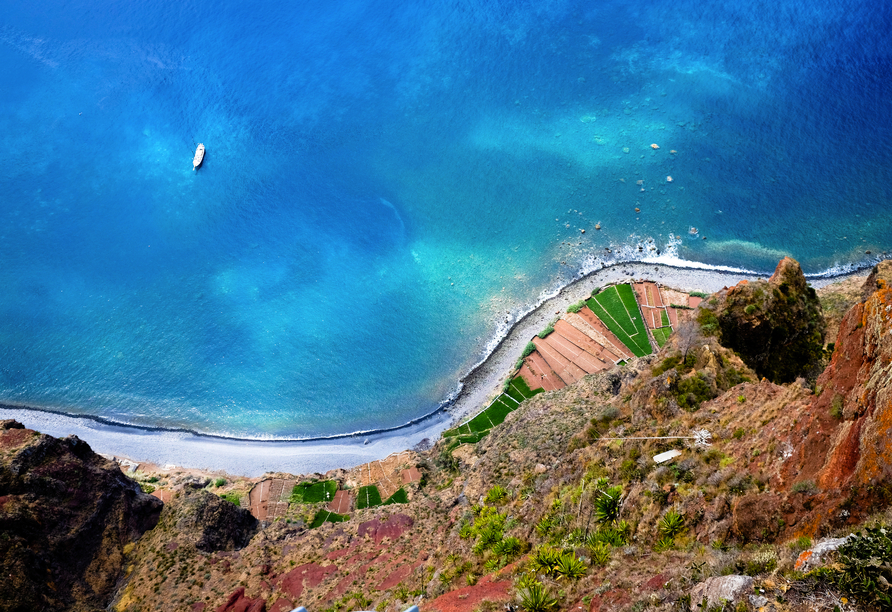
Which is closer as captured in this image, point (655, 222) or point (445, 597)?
point (445, 597)

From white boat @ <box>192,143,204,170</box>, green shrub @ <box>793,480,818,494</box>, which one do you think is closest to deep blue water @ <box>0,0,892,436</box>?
white boat @ <box>192,143,204,170</box>

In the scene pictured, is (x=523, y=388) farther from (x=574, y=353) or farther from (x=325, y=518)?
(x=325, y=518)

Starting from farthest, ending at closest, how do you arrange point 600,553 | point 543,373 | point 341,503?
1. point 543,373
2. point 341,503
3. point 600,553

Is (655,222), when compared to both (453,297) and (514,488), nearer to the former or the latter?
(453,297)

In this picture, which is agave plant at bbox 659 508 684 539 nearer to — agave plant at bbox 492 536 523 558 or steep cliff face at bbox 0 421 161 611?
agave plant at bbox 492 536 523 558

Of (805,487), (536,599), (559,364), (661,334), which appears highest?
(661,334)

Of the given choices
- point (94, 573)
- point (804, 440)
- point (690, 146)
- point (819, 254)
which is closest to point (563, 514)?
point (804, 440)

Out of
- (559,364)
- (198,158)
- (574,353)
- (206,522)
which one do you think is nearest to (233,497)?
(206,522)
